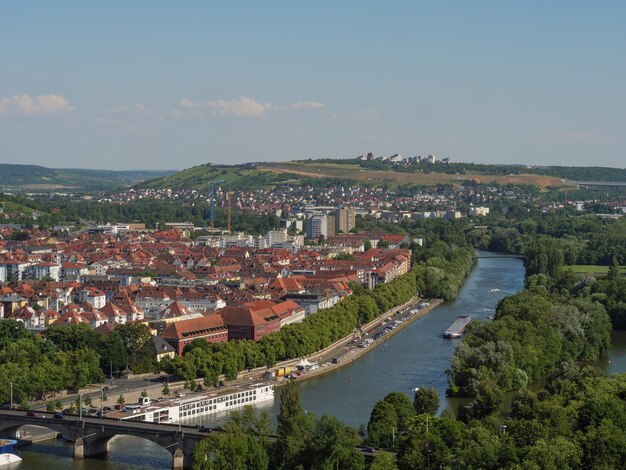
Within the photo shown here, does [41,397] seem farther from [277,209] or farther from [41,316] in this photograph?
[277,209]

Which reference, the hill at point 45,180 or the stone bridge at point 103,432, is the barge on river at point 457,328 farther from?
the hill at point 45,180

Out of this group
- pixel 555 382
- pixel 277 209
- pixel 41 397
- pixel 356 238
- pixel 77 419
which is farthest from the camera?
pixel 277 209

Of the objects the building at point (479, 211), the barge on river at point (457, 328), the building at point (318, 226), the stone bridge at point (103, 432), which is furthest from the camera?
the building at point (479, 211)

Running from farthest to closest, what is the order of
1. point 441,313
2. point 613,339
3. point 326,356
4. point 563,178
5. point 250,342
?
point 563,178
point 441,313
point 613,339
point 326,356
point 250,342

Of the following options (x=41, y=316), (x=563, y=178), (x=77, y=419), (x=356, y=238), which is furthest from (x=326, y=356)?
(x=563, y=178)

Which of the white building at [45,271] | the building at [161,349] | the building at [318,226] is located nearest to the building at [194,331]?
the building at [161,349]

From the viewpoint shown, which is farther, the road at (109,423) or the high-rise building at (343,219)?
the high-rise building at (343,219)

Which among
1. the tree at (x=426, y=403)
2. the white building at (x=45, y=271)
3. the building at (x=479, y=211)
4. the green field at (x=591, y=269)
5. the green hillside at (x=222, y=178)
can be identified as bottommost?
the green field at (x=591, y=269)

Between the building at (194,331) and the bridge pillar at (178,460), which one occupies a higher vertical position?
the building at (194,331)
